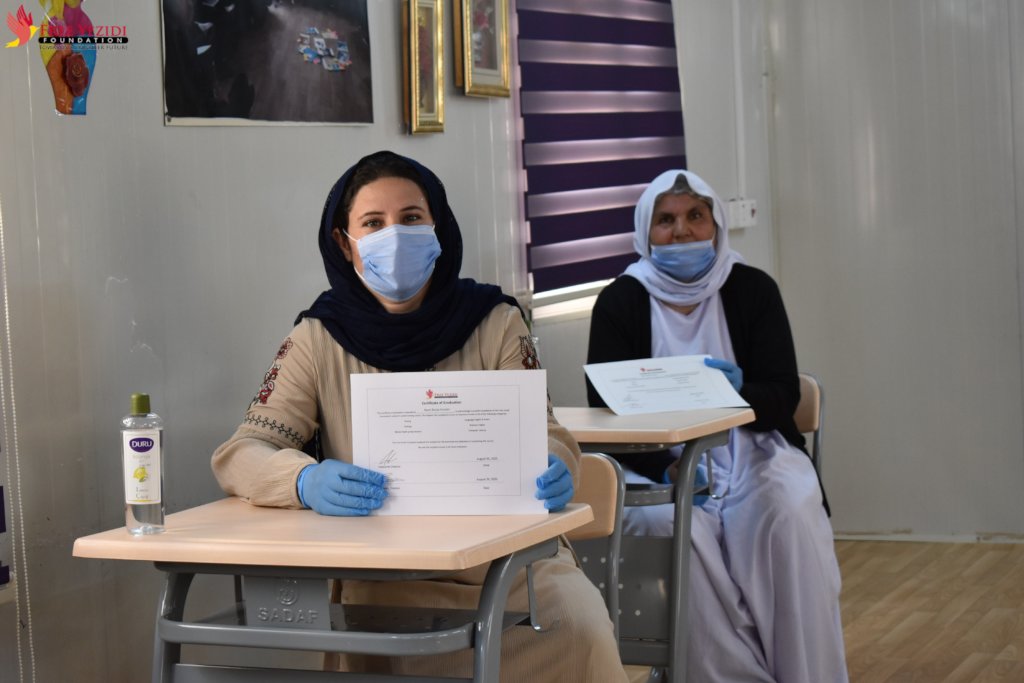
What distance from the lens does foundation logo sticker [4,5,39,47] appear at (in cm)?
250

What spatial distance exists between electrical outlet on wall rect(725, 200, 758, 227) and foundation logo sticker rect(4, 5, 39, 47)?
3.64 metres

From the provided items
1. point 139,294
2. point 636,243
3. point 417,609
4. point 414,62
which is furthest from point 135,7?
point 636,243

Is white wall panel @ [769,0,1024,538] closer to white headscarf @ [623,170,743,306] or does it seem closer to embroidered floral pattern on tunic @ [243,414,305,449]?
white headscarf @ [623,170,743,306]

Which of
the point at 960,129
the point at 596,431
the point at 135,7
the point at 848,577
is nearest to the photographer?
the point at 135,7

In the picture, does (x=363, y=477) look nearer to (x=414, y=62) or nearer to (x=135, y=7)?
(x=135, y=7)

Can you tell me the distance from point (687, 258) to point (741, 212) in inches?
71.6

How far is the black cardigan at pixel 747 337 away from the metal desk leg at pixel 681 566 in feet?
1.47

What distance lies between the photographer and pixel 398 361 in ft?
8.49

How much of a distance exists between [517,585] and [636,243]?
1856 mm

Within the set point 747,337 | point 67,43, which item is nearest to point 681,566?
point 747,337

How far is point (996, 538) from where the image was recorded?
5656 mm

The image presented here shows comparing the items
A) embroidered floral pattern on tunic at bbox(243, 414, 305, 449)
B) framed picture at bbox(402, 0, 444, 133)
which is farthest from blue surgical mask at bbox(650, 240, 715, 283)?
embroidered floral pattern on tunic at bbox(243, 414, 305, 449)

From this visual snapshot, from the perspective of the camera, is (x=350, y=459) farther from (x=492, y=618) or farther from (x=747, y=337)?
(x=747, y=337)

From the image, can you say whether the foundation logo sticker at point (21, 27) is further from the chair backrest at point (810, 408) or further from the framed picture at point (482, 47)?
the chair backrest at point (810, 408)
